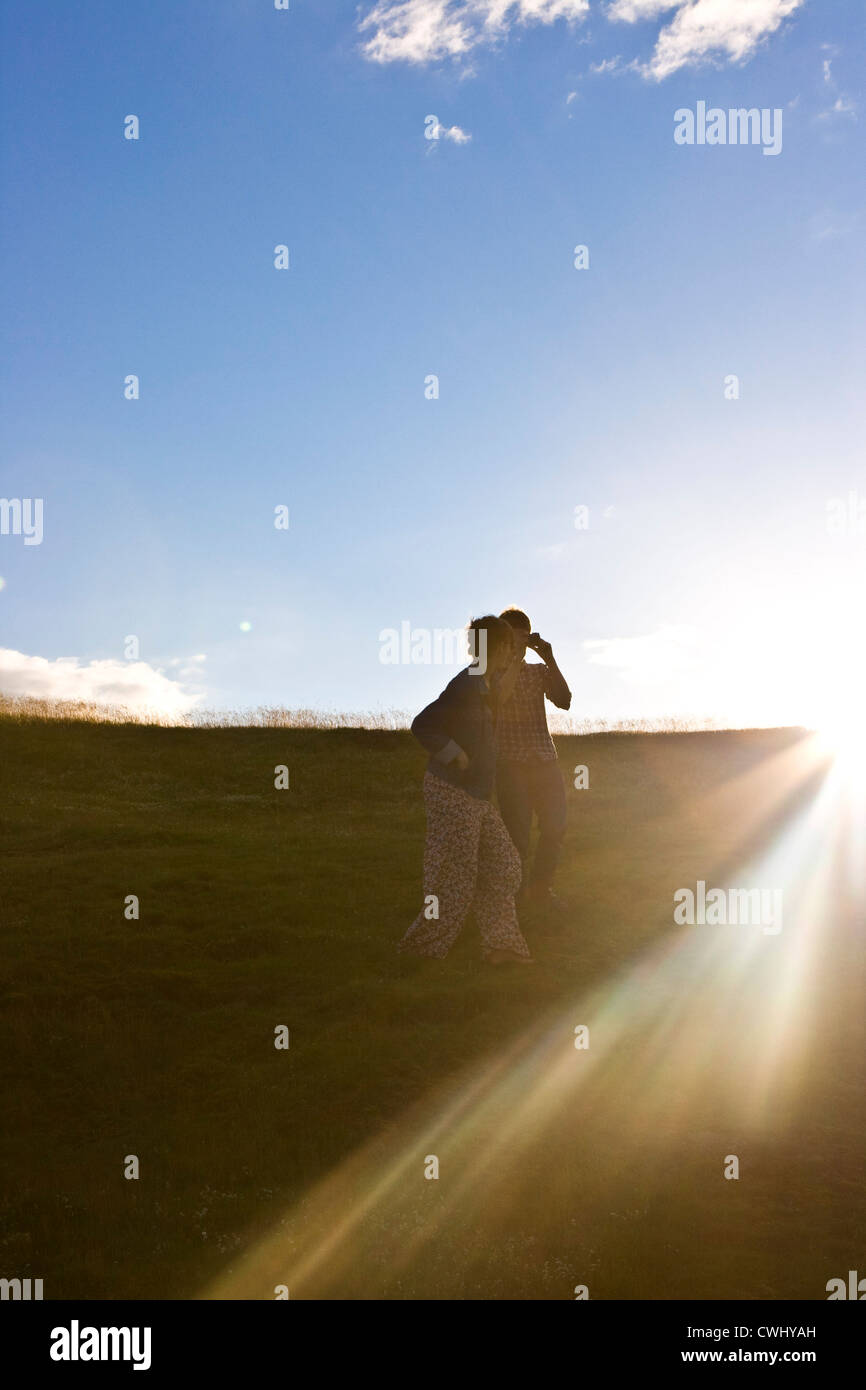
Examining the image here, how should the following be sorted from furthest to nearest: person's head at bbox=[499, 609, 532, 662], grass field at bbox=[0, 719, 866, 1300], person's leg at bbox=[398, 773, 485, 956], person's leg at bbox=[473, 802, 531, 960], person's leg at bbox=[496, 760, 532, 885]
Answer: person's leg at bbox=[496, 760, 532, 885], person's head at bbox=[499, 609, 532, 662], person's leg at bbox=[473, 802, 531, 960], person's leg at bbox=[398, 773, 485, 956], grass field at bbox=[0, 719, 866, 1300]

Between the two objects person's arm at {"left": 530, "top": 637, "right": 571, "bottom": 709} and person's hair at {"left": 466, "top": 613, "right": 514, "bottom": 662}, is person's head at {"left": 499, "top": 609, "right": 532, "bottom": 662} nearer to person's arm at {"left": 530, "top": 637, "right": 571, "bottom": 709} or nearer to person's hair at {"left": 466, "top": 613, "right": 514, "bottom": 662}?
person's arm at {"left": 530, "top": 637, "right": 571, "bottom": 709}

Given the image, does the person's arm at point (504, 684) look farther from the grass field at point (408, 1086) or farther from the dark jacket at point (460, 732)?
the grass field at point (408, 1086)

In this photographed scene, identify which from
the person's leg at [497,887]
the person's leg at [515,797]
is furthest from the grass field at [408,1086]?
the person's leg at [515,797]

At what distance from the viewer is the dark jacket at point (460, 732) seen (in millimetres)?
8938

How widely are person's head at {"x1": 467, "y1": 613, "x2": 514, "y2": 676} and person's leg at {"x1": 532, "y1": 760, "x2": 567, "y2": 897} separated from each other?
72.2 inches

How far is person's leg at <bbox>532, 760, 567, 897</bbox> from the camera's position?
10.9 metres

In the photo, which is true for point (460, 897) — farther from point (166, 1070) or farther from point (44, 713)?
point (44, 713)

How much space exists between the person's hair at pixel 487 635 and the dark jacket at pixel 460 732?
0.88ft

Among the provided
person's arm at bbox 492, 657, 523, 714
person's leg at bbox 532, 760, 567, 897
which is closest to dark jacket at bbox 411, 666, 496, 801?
person's arm at bbox 492, 657, 523, 714

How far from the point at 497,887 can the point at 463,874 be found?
0.38 meters

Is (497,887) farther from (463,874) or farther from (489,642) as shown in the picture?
(489,642)

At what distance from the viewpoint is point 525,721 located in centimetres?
1089

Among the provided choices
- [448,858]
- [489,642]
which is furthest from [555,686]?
[448,858]
